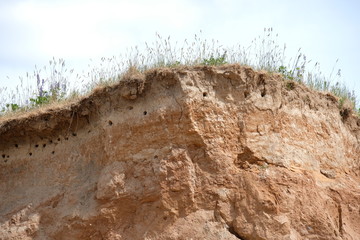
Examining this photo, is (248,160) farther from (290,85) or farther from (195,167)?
(290,85)

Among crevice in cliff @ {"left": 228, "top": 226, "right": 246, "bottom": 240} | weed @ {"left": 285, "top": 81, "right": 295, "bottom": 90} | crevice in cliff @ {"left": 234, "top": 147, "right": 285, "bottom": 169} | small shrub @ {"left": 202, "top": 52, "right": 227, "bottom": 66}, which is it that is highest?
small shrub @ {"left": 202, "top": 52, "right": 227, "bottom": 66}

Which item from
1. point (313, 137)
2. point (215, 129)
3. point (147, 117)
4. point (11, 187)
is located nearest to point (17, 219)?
point (11, 187)

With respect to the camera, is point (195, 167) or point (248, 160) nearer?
point (195, 167)

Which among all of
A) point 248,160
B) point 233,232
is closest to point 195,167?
point 248,160

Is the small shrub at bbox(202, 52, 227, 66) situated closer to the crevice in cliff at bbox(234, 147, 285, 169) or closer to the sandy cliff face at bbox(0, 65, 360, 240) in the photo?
the sandy cliff face at bbox(0, 65, 360, 240)

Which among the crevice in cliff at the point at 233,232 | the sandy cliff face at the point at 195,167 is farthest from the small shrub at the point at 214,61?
the crevice in cliff at the point at 233,232

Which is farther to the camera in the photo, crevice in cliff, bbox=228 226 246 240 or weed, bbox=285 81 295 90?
weed, bbox=285 81 295 90

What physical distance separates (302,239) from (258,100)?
2.06 meters

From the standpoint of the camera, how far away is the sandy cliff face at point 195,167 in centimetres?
714

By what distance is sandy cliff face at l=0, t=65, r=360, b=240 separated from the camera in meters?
7.14

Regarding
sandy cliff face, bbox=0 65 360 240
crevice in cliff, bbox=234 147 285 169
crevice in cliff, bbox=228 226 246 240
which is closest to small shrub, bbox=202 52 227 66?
sandy cliff face, bbox=0 65 360 240

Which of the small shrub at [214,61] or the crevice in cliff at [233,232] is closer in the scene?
the crevice in cliff at [233,232]

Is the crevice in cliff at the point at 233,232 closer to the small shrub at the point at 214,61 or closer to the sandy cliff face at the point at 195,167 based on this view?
the sandy cliff face at the point at 195,167

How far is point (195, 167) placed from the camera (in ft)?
24.0
